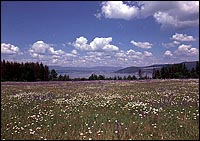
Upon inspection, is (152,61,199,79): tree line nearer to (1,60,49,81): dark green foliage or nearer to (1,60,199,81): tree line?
(1,60,199,81): tree line

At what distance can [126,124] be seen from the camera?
478 inches

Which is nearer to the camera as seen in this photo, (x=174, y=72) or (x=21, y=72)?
(x=21, y=72)

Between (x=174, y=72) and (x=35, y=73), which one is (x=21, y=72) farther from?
→ (x=174, y=72)

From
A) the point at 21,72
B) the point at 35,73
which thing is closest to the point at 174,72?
the point at 35,73

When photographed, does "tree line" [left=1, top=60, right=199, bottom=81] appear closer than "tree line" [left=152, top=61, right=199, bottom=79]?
Yes

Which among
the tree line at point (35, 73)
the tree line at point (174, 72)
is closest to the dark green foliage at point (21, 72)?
the tree line at point (35, 73)

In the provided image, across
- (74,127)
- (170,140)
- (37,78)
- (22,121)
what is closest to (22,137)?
(74,127)

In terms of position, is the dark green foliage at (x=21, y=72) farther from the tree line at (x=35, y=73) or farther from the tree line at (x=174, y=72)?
the tree line at (x=174, y=72)

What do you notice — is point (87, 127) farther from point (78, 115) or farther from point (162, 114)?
point (162, 114)

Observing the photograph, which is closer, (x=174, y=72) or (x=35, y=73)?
(x=35, y=73)

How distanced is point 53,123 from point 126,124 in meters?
3.17

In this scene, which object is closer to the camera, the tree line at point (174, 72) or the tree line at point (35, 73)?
the tree line at point (35, 73)

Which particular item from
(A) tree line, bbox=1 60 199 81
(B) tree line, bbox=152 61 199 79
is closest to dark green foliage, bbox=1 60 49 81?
(A) tree line, bbox=1 60 199 81

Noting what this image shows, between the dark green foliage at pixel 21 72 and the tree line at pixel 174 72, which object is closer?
the dark green foliage at pixel 21 72
